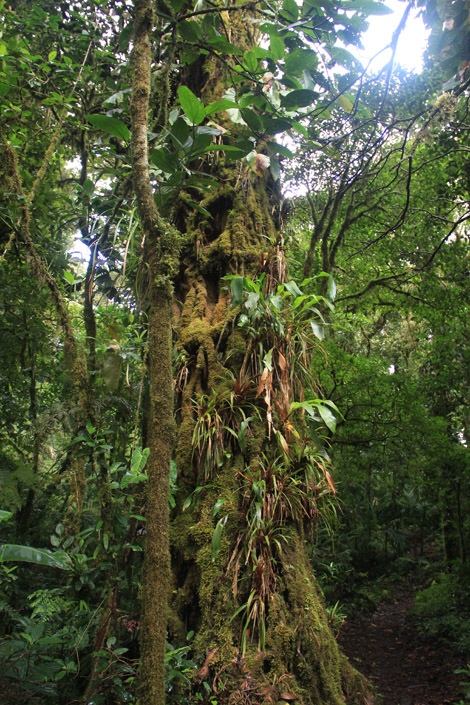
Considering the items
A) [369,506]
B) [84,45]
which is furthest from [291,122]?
[369,506]

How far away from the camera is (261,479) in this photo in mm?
2396

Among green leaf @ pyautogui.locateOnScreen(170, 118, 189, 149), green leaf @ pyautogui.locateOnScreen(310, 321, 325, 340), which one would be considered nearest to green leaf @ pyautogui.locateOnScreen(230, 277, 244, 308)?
green leaf @ pyautogui.locateOnScreen(310, 321, 325, 340)

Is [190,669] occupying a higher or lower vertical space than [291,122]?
lower

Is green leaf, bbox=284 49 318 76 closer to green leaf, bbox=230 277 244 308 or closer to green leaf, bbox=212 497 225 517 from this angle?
green leaf, bbox=230 277 244 308

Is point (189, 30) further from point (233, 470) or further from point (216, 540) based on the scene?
point (216, 540)

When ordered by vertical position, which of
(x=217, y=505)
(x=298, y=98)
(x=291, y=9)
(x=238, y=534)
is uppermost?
(x=291, y=9)

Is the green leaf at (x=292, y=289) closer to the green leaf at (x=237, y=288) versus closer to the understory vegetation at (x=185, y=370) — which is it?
the understory vegetation at (x=185, y=370)

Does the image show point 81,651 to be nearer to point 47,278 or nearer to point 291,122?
point 47,278

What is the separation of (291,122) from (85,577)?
80.8 inches

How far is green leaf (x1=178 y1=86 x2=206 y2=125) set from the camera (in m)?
1.14

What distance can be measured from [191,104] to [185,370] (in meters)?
1.86

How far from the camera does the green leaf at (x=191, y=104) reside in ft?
3.75

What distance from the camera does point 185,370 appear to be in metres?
2.82

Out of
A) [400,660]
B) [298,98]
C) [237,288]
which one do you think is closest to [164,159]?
[298,98]
